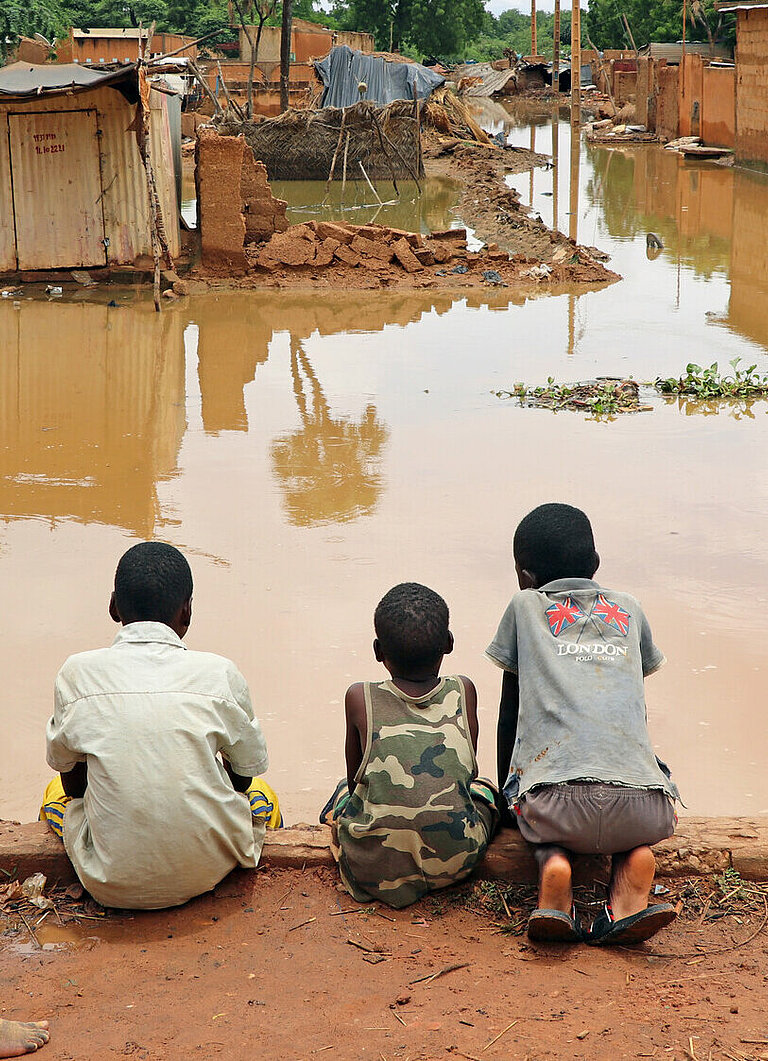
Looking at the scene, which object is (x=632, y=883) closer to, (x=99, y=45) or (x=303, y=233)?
(x=303, y=233)

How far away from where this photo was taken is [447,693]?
2668mm

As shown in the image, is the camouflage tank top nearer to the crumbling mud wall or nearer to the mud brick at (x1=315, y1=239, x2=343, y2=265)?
the crumbling mud wall

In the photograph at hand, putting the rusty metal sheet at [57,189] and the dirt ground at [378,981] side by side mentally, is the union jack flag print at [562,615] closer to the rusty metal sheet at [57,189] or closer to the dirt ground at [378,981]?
the dirt ground at [378,981]

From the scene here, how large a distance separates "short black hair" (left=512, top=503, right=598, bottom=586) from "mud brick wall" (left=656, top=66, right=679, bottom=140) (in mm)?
30894

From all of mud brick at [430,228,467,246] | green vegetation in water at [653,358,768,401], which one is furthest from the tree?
green vegetation in water at [653,358,768,401]

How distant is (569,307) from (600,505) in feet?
19.4

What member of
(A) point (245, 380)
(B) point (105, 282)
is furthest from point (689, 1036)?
(B) point (105, 282)

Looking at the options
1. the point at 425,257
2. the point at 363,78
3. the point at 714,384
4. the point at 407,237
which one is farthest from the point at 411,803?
the point at 363,78

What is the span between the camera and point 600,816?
2457 mm

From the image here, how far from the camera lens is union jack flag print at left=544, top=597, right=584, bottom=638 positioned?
2.63 metres

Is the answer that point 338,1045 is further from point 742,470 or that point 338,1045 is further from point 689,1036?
point 742,470

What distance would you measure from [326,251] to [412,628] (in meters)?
11.2

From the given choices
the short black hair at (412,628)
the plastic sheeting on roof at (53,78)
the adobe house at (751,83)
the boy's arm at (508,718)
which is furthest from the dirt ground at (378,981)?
the adobe house at (751,83)

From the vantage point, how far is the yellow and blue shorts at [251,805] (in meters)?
2.81
